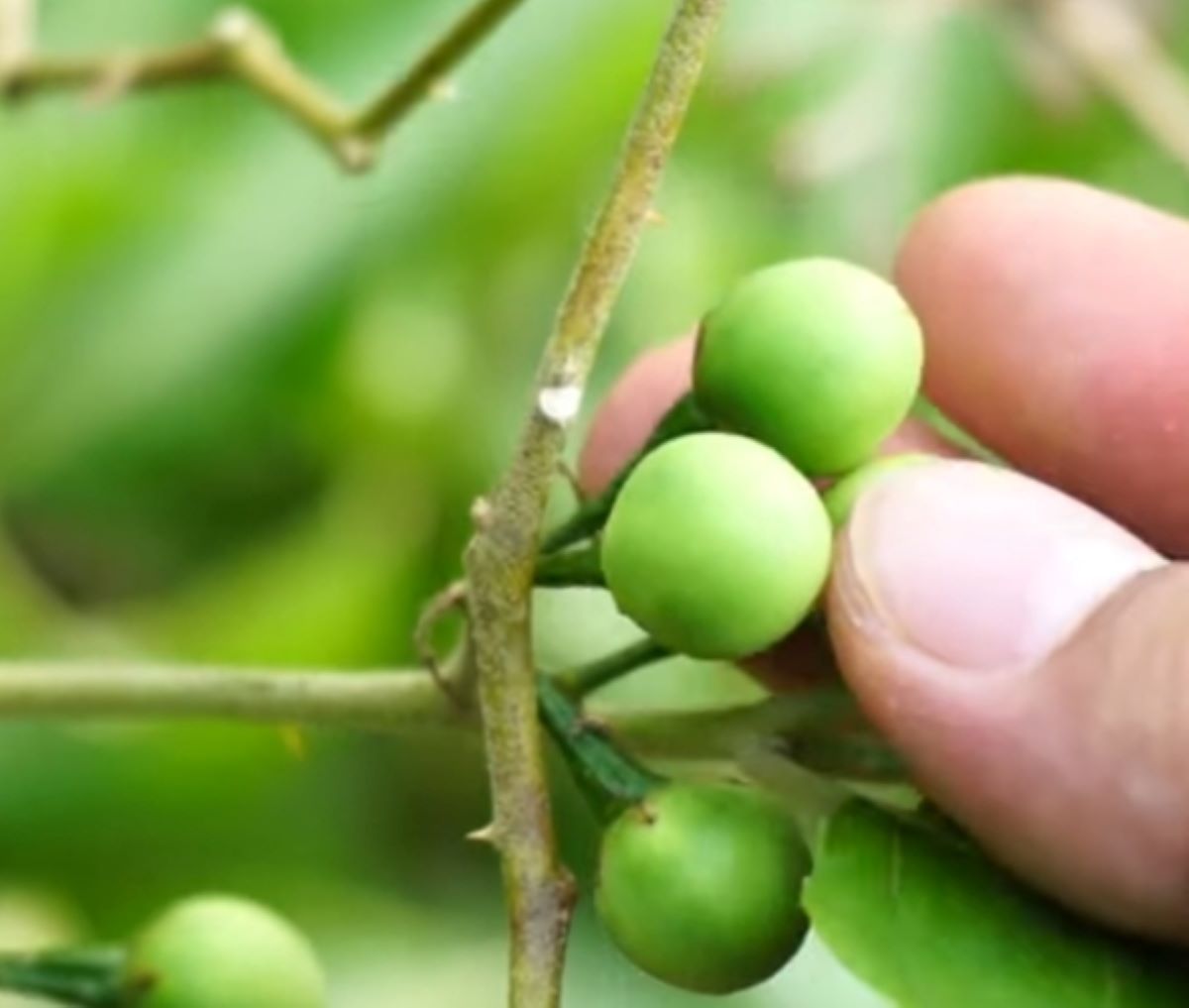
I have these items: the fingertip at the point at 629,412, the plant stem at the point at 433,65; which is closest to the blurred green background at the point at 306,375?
the plant stem at the point at 433,65

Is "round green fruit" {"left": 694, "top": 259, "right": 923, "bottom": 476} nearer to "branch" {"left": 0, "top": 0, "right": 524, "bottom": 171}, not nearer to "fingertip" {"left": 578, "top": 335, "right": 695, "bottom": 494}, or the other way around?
"fingertip" {"left": 578, "top": 335, "right": 695, "bottom": 494}

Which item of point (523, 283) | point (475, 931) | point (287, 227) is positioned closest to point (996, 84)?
point (523, 283)

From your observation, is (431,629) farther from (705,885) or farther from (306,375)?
(306,375)

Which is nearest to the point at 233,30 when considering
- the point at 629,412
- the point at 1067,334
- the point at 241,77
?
the point at 241,77

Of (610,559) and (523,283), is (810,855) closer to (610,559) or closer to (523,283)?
(610,559)

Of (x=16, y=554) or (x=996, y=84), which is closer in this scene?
(x=16, y=554)
